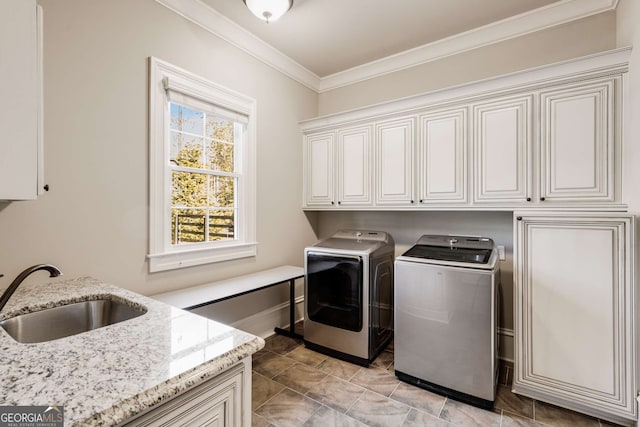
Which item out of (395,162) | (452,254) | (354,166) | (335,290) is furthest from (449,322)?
(354,166)

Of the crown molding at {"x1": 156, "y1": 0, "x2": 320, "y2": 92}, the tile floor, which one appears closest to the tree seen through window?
the crown molding at {"x1": 156, "y1": 0, "x2": 320, "y2": 92}

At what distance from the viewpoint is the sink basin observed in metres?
1.29

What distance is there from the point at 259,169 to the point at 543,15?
277 cm

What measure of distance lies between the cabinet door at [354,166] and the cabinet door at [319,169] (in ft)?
0.39

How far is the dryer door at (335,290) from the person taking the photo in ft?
8.34

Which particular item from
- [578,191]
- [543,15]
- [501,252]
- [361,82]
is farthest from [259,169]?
[543,15]

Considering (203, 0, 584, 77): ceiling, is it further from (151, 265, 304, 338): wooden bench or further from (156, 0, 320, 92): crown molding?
(151, 265, 304, 338): wooden bench

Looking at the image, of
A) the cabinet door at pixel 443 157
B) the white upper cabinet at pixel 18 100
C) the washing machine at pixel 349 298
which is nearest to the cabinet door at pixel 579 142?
the cabinet door at pixel 443 157

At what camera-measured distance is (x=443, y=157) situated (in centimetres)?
256

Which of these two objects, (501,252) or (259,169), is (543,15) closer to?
(501,252)

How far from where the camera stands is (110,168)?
196 centimetres

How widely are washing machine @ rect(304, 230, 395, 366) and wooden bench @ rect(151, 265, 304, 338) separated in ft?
0.91

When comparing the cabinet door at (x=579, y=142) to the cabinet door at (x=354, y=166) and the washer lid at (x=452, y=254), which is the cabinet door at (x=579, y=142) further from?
the cabinet door at (x=354, y=166)

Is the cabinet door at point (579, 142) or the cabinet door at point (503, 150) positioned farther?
the cabinet door at point (503, 150)
